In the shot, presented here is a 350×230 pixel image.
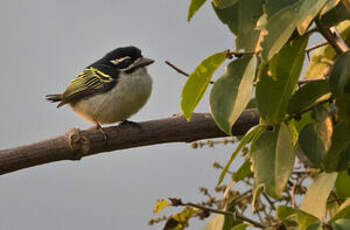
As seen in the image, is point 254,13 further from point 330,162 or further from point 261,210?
point 261,210

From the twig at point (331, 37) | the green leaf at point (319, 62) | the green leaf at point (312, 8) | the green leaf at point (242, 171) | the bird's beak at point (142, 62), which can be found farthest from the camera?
the bird's beak at point (142, 62)

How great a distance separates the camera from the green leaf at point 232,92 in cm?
142

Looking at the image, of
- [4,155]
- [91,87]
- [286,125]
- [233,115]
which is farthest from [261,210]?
[91,87]

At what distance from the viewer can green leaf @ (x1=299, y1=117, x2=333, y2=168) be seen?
1423mm

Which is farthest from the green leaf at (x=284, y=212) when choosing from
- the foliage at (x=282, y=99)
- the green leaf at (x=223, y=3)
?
the green leaf at (x=223, y=3)

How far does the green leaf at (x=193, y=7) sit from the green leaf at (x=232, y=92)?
0.16 metres

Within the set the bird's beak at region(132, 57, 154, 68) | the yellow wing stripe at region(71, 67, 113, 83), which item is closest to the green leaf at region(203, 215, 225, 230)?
the yellow wing stripe at region(71, 67, 113, 83)

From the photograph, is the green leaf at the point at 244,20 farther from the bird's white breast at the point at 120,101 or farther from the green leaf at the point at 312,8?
the bird's white breast at the point at 120,101

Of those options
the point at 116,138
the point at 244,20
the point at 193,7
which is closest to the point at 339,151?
the point at 244,20

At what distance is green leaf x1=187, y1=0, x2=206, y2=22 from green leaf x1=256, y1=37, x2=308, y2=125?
228 millimetres

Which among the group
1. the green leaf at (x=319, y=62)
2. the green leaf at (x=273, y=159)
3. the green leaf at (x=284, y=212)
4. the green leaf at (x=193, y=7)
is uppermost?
the green leaf at (x=193, y=7)

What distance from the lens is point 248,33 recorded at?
5.08ft

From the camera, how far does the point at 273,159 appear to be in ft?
4.85

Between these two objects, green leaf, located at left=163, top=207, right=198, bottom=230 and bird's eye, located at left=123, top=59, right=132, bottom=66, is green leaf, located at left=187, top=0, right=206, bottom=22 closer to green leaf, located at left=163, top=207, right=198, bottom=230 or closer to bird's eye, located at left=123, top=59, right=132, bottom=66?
green leaf, located at left=163, top=207, right=198, bottom=230
